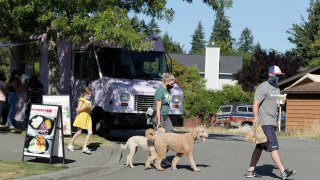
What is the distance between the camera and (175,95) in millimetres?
17047

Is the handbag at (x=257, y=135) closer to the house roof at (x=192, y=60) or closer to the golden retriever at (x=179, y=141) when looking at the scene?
the golden retriever at (x=179, y=141)

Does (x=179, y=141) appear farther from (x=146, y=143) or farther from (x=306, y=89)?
(x=306, y=89)

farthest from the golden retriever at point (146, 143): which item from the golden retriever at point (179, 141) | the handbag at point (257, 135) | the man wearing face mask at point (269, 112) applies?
the man wearing face mask at point (269, 112)

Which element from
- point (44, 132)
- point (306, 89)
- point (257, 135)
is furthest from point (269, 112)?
point (306, 89)

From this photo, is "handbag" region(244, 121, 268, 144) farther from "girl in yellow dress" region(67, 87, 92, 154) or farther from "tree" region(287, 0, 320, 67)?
"tree" region(287, 0, 320, 67)

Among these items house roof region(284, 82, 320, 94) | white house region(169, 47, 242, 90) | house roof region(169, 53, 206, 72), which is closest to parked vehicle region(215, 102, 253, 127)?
house roof region(284, 82, 320, 94)

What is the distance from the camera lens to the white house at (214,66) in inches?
3034

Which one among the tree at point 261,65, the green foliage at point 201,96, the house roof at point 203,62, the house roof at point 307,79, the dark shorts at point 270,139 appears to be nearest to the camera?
the dark shorts at point 270,139

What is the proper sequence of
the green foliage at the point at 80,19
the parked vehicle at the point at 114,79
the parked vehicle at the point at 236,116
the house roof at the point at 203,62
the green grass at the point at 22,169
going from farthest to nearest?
1. the house roof at the point at 203,62
2. the parked vehicle at the point at 236,116
3. the parked vehicle at the point at 114,79
4. the green foliage at the point at 80,19
5. the green grass at the point at 22,169

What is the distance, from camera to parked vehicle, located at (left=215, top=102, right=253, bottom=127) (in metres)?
39.1

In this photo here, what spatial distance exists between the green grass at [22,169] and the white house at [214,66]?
214 ft

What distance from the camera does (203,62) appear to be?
263ft

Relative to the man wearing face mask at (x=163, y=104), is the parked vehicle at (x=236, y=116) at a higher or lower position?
lower

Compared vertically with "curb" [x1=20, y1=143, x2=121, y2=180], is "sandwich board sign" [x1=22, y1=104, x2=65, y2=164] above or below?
above
